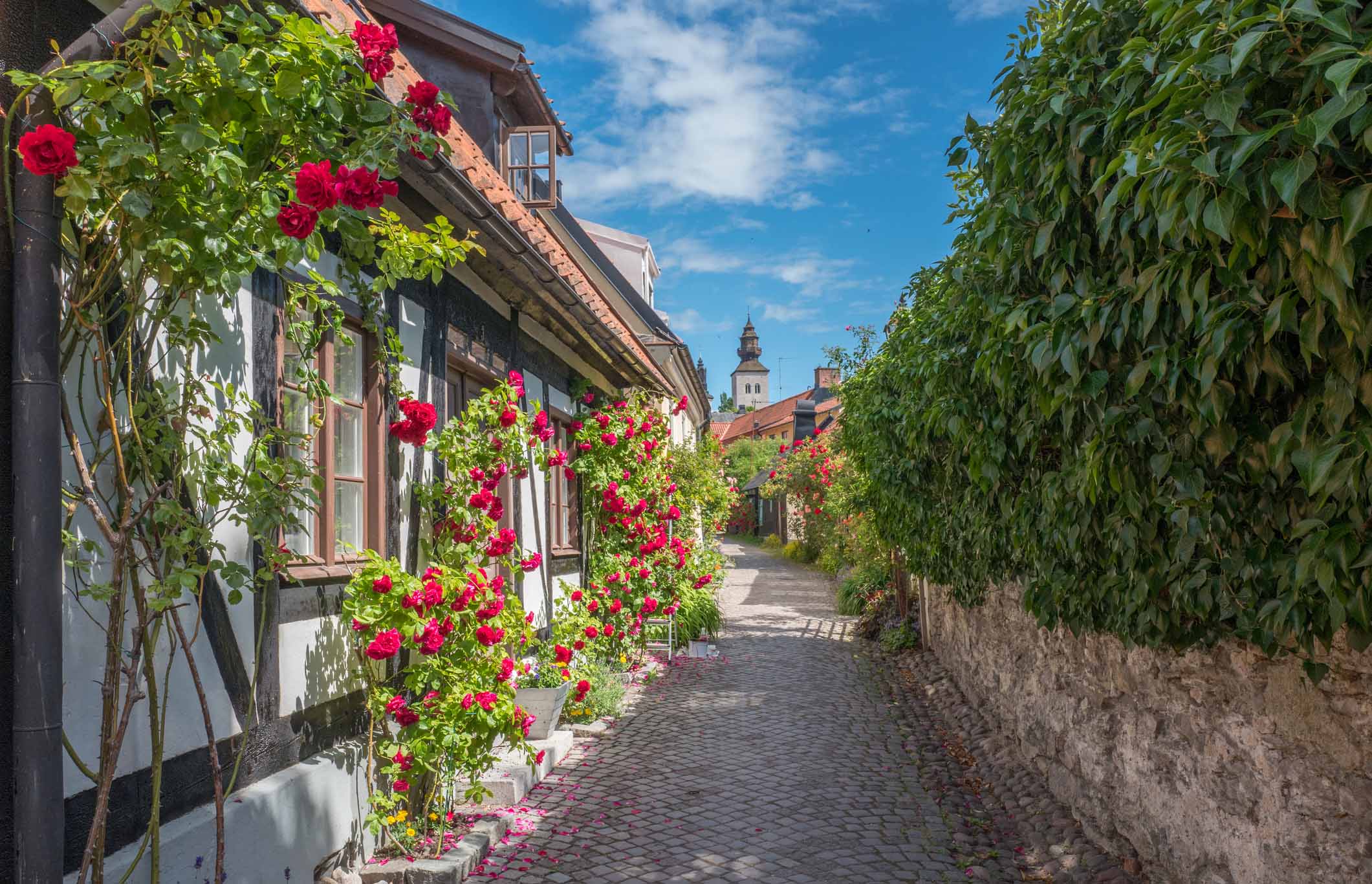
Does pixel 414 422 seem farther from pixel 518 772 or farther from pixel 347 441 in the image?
pixel 518 772

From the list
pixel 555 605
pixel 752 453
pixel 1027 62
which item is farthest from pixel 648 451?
pixel 752 453

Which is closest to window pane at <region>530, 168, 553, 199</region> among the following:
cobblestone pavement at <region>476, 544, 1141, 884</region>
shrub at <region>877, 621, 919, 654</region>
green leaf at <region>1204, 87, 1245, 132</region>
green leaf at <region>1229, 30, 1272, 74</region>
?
cobblestone pavement at <region>476, 544, 1141, 884</region>

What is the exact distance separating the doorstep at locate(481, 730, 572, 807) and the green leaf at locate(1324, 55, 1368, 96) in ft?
15.2

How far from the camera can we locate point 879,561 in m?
13.0

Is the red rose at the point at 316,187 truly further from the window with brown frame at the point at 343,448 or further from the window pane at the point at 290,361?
the window pane at the point at 290,361

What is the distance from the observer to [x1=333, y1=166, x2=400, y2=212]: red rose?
254 cm

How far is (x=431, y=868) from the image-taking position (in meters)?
4.13

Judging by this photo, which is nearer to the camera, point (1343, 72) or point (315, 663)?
point (1343, 72)

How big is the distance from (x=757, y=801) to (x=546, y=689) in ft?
5.61

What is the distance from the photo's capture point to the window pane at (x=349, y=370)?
436cm

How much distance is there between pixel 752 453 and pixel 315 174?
4674 centimetres

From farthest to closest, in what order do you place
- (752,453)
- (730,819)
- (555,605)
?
(752,453)
(555,605)
(730,819)

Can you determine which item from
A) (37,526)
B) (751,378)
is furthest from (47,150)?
(751,378)

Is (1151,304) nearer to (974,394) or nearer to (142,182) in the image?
(974,394)
